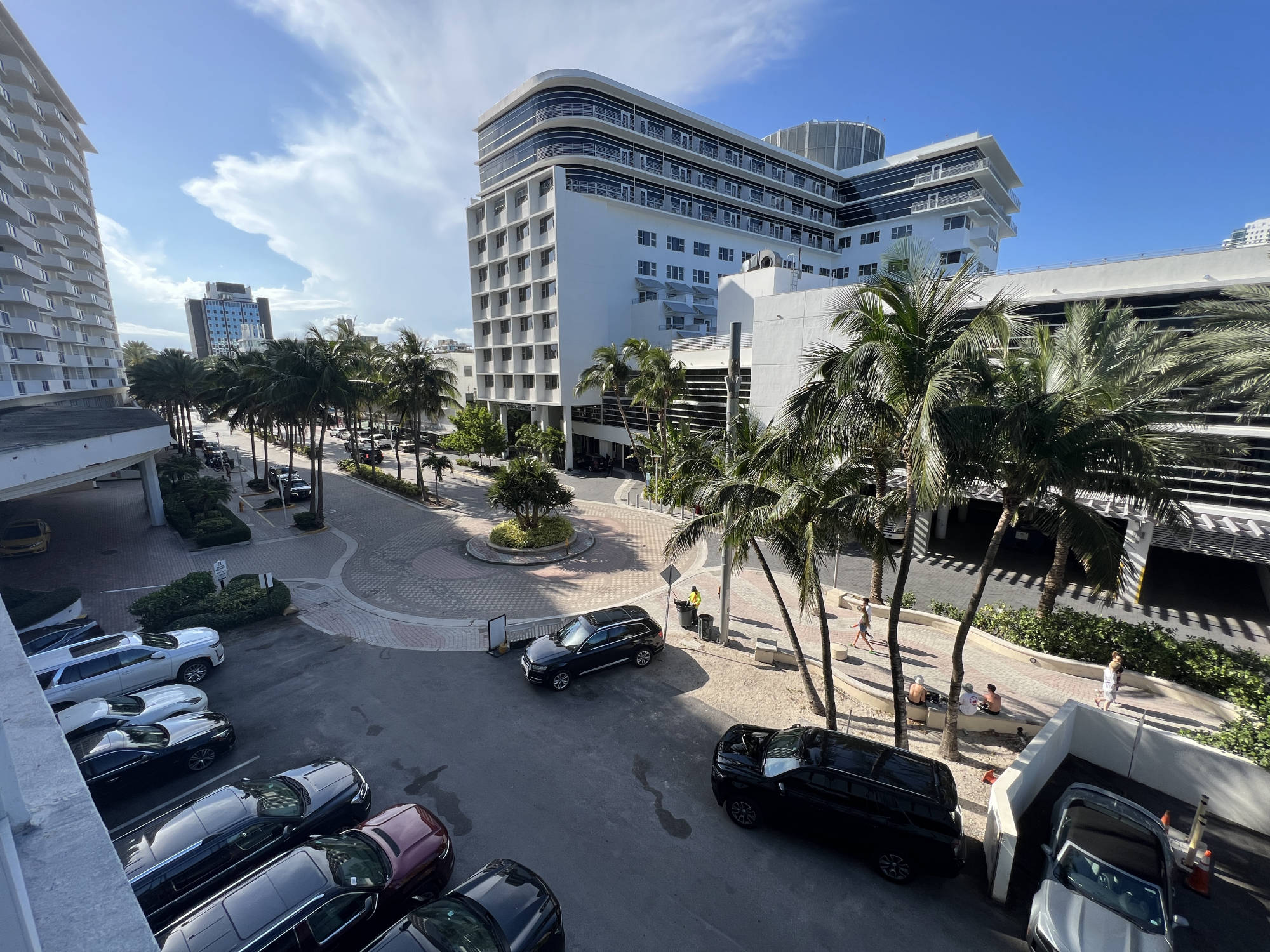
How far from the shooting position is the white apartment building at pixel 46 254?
3525 cm

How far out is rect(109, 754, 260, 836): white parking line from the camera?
28.5 ft

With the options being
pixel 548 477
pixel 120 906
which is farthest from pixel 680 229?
pixel 120 906

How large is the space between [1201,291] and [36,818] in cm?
2442

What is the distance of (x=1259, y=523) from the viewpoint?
15125 millimetres

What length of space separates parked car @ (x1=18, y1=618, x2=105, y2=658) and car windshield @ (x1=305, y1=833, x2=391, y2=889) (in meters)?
10.6

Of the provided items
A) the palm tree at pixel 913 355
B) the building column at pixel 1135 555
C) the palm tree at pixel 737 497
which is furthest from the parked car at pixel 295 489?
the building column at pixel 1135 555

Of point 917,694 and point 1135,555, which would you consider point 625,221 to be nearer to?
point 1135,555

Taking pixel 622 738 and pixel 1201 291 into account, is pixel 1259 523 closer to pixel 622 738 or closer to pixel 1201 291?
pixel 1201 291

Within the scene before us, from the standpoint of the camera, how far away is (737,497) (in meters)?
10.3

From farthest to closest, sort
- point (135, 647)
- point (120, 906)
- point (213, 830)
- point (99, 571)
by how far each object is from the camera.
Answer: point (99, 571) < point (135, 647) < point (213, 830) < point (120, 906)

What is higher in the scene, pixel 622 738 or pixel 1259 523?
pixel 1259 523

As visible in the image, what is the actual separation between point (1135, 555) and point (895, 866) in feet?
51.7

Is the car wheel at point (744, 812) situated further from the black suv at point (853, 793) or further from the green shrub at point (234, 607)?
the green shrub at point (234, 607)

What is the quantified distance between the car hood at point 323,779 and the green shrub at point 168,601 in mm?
9992
